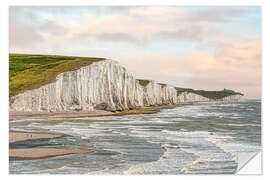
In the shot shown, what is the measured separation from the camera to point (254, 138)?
40.0ft

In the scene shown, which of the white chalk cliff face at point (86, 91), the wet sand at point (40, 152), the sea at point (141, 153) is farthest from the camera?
the white chalk cliff face at point (86, 91)

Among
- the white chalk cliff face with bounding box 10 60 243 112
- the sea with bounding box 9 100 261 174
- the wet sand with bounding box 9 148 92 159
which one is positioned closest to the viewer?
the sea with bounding box 9 100 261 174

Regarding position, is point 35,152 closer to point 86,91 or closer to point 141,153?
point 141,153

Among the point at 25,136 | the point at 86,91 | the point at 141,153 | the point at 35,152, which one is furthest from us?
the point at 86,91

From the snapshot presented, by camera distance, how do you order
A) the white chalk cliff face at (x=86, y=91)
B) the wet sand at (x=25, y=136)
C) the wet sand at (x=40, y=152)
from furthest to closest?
the white chalk cliff face at (x=86, y=91), the wet sand at (x=25, y=136), the wet sand at (x=40, y=152)

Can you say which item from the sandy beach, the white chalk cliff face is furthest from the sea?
the white chalk cliff face

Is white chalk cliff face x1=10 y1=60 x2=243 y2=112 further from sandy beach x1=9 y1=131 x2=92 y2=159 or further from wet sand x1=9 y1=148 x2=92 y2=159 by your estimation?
wet sand x1=9 y1=148 x2=92 y2=159

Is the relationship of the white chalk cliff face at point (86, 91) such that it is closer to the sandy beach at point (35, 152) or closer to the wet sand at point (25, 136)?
the wet sand at point (25, 136)

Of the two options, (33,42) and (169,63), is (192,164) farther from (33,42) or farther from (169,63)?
(33,42)

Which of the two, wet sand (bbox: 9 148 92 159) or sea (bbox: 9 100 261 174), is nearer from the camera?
sea (bbox: 9 100 261 174)

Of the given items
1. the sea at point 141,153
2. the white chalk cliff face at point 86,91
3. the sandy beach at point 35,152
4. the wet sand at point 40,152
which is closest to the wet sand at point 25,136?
the sandy beach at point 35,152

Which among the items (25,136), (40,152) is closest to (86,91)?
(25,136)

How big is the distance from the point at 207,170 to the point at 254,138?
4056 mm

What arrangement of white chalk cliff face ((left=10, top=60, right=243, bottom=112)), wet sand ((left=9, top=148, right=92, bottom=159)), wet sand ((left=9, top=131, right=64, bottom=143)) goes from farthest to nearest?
1. white chalk cliff face ((left=10, top=60, right=243, bottom=112))
2. wet sand ((left=9, top=131, right=64, bottom=143))
3. wet sand ((left=9, top=148, right=92, bottom=159))
